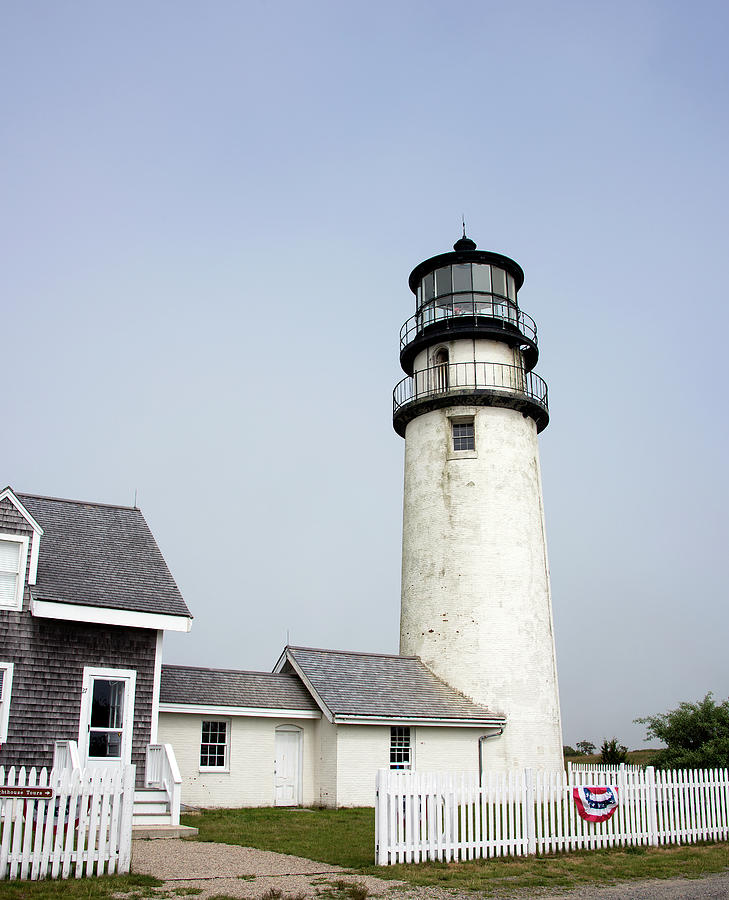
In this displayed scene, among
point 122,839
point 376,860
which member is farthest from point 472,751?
point 122,839

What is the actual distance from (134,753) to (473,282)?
55.9 ft

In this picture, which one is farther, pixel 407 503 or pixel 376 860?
pixel 407 503

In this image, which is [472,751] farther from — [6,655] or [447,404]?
[6,655]

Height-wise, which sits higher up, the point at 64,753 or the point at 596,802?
the point at 64,753

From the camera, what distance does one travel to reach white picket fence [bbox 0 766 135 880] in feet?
34.7

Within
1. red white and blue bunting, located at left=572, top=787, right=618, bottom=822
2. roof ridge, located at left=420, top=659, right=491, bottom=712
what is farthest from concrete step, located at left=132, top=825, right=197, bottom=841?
roof ridge, located at left=420, top=659, right=491, bottom=712

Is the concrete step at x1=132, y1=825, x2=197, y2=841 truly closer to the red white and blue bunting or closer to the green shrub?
the red white and blue bunting

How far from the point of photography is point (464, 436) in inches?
1070

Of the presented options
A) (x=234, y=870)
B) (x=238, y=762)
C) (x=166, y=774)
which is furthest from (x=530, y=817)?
(x=238, y=762)

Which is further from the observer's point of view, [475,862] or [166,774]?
[166,774]

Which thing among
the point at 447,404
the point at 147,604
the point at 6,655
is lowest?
the point at 6,655

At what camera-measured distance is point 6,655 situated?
16406 millimetres

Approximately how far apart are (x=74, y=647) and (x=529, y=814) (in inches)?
350

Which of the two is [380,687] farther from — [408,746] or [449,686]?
[449,686]
